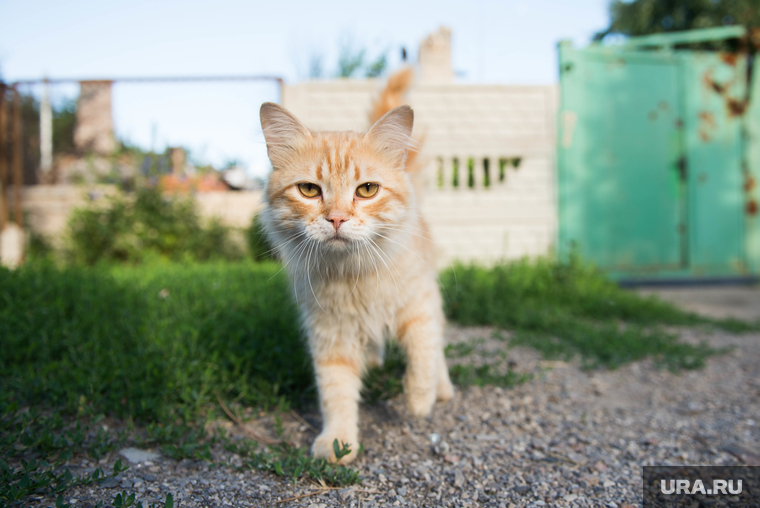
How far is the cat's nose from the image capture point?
1.71m

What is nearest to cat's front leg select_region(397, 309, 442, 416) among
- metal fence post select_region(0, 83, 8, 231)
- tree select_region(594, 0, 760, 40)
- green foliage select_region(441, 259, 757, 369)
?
green foliage select_region(441, 259, 757, 369)

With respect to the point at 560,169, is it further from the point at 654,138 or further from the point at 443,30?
the point at 443,30

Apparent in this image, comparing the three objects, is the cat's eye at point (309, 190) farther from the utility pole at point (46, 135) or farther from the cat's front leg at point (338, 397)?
the utility pole at point (46, 135)

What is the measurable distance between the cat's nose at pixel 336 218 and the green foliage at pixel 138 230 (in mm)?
4537

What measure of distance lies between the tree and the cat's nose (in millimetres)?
17505

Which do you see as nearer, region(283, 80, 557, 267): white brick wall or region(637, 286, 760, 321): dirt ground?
region(637, 286, 760, 321): dirt ground

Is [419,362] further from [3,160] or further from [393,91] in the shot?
[3,160]

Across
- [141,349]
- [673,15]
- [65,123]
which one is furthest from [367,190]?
[673,15]

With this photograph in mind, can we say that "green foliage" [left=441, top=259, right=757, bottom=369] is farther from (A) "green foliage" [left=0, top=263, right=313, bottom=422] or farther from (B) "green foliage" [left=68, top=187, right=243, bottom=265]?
(B) "green foliage" [left=68, top=187, right=243, bottom=265]

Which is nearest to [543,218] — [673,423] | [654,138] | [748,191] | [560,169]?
[560,169]

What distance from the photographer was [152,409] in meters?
2.05

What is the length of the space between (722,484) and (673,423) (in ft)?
1.97

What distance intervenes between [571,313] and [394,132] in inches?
121

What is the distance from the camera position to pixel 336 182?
5.95 ft
